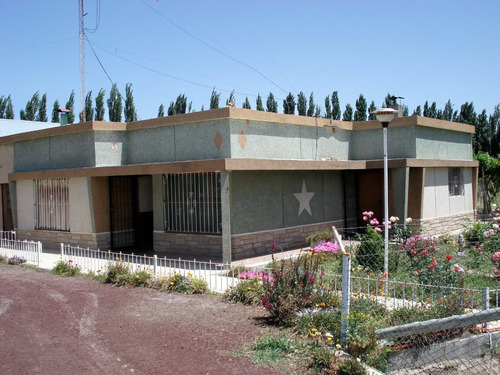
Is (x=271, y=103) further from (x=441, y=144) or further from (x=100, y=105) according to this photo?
(x=441, y=144)

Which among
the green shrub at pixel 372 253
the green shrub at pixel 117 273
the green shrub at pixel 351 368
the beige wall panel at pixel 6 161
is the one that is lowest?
the green shrub at pixel 351 368

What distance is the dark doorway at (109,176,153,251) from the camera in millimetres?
15320

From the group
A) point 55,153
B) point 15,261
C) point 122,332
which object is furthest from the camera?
point 55,153

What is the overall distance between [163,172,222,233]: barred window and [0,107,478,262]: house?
0.10 feet

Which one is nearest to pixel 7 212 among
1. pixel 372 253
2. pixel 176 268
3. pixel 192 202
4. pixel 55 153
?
pixel 55 153

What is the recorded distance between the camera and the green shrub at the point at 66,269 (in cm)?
1139

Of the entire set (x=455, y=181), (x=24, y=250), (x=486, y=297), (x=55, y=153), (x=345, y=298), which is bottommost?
(x=24, y=250)

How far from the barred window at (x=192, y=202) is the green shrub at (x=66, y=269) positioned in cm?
302

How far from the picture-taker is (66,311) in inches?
318

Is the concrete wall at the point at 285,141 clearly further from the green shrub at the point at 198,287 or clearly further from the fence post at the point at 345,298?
the fence post at the point at 345,298

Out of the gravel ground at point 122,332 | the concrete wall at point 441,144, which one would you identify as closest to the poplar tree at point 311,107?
the concrete wall at point 441,144

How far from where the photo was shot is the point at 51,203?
1611 centimetres

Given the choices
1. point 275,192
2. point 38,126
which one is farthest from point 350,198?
point 38,126

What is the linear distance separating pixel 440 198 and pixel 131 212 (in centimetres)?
1009
